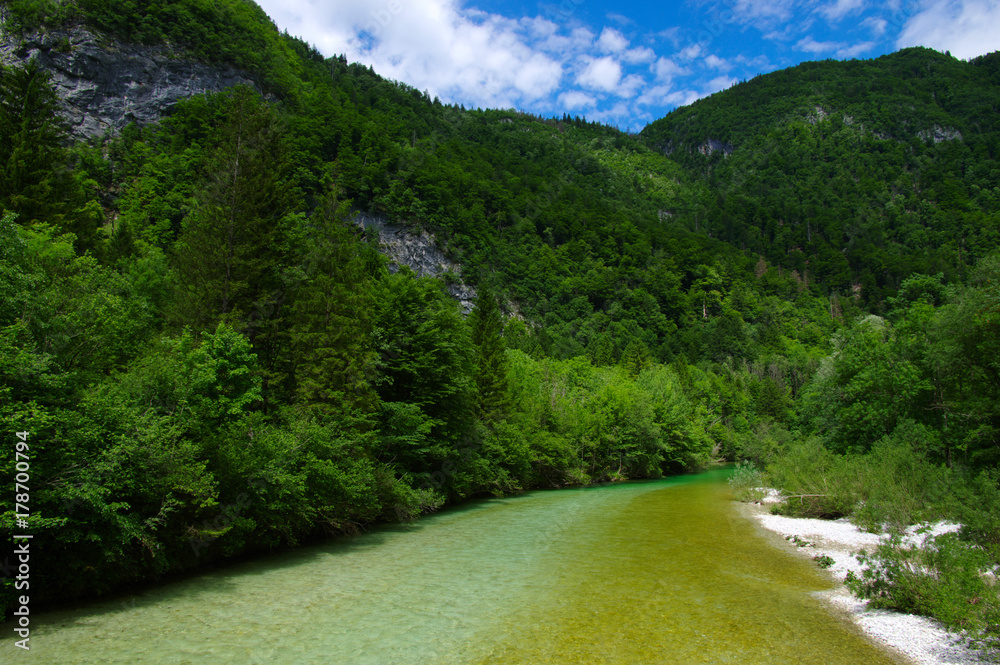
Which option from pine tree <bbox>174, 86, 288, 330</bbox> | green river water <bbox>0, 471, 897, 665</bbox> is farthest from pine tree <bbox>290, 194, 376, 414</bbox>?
green river water <bbox>0, 471, 897, 665</bbox>

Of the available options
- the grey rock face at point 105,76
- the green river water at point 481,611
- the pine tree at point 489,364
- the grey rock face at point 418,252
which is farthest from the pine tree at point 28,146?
the grey rock face at point 105,76

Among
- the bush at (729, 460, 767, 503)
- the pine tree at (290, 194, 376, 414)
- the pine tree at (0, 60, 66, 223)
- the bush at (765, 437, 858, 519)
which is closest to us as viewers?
the pine tree at (290, 194, 376, 414)

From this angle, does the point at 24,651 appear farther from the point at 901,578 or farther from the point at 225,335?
the point at 901,578

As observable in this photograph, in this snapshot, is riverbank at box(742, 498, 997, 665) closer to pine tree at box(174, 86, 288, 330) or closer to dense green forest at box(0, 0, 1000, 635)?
dense green forest at box(0, 0, 1000, 635)

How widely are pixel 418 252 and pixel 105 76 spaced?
5588 cm

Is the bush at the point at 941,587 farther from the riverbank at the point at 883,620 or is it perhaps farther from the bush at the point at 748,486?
the bush at the point at 748,486

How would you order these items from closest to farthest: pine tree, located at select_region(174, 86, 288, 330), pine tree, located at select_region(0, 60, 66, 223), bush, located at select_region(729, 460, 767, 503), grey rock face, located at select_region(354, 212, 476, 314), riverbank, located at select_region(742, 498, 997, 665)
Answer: riverbank, located at select_region(742, 498, 997, 665) < pine tree, located at select_region(174, 86, 288, 330) < pine tree, located at select_region(0, 60, 66, 223) < bush, located at select_region(729, 460, 767, 503) < grey rock face, located at select_region(354, 212, 476, 314)

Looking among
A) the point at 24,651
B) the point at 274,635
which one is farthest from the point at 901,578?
the point at 24,651

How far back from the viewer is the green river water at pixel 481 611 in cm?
911

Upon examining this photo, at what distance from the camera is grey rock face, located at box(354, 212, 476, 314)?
94188 millimetres

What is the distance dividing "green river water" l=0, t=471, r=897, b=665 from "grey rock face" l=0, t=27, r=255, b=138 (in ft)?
299

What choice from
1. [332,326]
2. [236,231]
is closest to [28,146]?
[236,231]

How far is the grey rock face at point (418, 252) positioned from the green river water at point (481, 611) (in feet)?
252

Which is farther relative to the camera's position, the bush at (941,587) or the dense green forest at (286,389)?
the dense green forest at (286,389)
